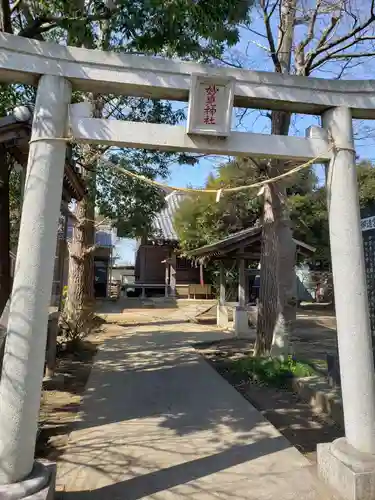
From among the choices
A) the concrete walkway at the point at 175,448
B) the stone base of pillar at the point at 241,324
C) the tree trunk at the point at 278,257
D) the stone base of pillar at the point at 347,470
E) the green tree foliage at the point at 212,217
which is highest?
the green tree foliage at the point at 212,217

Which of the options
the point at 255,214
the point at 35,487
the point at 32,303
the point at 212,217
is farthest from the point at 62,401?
the point at 255,214

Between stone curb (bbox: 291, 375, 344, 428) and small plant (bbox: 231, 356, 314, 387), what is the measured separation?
A: 258 mm

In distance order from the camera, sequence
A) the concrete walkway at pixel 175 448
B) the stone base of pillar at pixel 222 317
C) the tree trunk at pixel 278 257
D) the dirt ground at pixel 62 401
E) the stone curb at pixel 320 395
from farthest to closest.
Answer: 1. the stone base of pillar at pixel 222 317
2. the tree trunk at pixel 278 257
3. the stone curb at pixel 320 395
4. the dirt ground at pixel 62 401
5. the concrete walkway at pixel 175 448

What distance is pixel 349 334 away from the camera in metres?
3.73

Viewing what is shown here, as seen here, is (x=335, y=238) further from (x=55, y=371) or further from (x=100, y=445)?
(x=55, y=371)

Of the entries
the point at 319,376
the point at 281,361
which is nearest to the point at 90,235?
the point at 281,361

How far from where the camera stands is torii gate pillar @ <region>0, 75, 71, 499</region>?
3.09 m

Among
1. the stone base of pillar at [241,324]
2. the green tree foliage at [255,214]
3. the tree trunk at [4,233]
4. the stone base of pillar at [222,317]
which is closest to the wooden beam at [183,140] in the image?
the tree trunk at [4,233]

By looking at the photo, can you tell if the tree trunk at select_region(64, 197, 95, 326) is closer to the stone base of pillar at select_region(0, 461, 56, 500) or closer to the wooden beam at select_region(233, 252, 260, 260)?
the wooden beam at select_region(233, 252, 260, 260)

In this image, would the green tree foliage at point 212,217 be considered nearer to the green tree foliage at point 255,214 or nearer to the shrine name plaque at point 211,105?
the green tree foliage at point 255,214

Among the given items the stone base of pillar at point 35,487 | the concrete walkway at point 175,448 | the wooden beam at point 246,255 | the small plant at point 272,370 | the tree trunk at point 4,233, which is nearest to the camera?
the stone base of pillar at point 35,487

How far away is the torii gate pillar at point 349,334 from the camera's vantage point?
3.46 m

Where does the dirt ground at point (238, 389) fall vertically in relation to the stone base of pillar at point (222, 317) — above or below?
below

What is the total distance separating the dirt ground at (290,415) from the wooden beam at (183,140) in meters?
3.26
